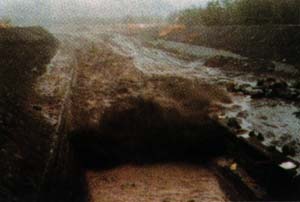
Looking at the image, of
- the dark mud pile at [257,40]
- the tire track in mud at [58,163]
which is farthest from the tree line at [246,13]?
the tire track in mud at [58,163]

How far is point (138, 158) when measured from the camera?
25.8 feet

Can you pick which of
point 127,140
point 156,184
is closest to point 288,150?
point 156,184

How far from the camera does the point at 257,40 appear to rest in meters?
14.8

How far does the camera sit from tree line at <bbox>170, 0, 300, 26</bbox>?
1609 cm

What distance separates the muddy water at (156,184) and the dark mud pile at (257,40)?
583cm

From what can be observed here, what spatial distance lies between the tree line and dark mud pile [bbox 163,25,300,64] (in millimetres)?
1123

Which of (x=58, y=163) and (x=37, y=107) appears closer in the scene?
(x=58, y=163)

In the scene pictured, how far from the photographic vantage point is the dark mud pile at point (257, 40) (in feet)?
40.8

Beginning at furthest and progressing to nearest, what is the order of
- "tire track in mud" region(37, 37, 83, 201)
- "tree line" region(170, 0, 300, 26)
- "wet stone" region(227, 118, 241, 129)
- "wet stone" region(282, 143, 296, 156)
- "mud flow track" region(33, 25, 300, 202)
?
"tree line" region(170, 0, 300, 26)
"wet stone" region(227, 118, 241, 129)
"mud flow track" region(33, 25, 300, 202)
"wet stone" region(282, 143, 296, 156)
"tire track in mud" region(37, 37, 83, 201)

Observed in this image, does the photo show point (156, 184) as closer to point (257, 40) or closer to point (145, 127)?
point (145, 127)

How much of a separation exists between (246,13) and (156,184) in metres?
14.0

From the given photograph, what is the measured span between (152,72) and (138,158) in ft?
19.6

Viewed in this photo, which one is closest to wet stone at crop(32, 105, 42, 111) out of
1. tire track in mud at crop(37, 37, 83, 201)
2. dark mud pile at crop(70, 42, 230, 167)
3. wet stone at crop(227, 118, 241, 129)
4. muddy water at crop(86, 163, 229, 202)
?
tire track in mud at crop(37, 37, 83, 201)

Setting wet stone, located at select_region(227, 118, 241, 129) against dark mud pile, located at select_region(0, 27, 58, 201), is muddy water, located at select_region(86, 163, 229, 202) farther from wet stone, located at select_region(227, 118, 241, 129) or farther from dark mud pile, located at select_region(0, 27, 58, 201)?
dark mud pile, located at select_region(0, 27, 58, 201)
